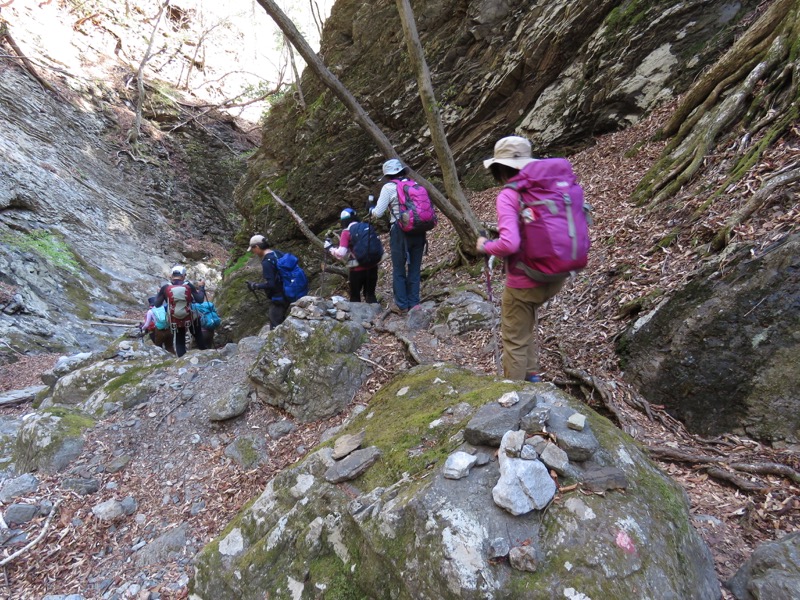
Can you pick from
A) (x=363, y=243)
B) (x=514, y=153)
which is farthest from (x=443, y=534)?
(x=363, y=243)

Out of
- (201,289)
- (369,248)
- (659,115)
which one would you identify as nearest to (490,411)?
(369,248)

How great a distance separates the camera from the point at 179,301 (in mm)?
7699

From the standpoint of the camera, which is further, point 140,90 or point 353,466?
point 140,90

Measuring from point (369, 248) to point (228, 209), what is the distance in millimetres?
17870

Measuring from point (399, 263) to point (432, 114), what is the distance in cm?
244

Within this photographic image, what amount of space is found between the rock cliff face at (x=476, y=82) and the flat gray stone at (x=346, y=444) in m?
8.73

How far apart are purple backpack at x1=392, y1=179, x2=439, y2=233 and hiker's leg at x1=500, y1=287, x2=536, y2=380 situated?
8.05 feet

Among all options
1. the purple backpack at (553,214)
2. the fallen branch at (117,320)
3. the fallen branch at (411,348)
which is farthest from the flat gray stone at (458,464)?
the fallen branch at (117,320)

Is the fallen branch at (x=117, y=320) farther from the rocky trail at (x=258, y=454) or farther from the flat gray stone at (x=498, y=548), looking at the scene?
the flat gray stone at (x=498, y=548)

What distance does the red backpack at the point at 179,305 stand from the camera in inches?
299

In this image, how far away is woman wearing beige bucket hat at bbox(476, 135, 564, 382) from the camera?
300cm

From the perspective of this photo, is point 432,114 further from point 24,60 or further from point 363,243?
point 24,60

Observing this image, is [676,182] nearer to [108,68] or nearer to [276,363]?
[276,363]

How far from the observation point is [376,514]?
2307 millimetres
